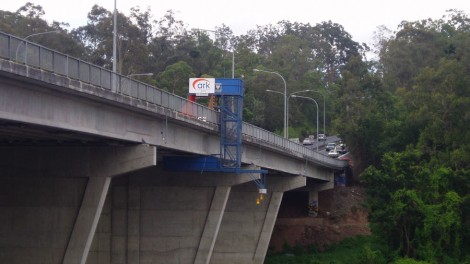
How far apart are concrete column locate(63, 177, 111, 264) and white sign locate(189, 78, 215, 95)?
1299 centimetres

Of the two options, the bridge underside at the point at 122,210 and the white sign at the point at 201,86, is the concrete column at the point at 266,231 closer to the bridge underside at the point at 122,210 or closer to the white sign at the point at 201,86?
the bridge underside at the point at 122,210

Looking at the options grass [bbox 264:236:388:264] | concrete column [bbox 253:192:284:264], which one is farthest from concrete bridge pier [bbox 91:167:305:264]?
grass [bbox 264:236:388:264]

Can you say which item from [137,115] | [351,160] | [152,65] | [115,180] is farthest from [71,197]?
[152,65]

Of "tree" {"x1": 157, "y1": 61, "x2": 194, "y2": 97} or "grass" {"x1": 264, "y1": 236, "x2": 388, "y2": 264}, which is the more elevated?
"tree" {"x1": 157, "y1": 61, "x2": 194, "y2": 97}

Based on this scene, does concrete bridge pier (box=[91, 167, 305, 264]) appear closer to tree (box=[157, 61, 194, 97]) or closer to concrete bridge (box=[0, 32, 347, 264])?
concrete bridge (box=[0, 32, 347, 264])

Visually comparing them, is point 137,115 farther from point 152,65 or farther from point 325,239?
point 152,65

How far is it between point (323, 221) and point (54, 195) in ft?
134

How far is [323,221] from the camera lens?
69.5 meters

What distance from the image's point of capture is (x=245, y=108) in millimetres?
94875

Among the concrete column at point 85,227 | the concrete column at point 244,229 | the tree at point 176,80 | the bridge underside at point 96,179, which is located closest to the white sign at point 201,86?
the bridge underside at point 96,179

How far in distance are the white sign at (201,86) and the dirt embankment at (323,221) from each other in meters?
25.0

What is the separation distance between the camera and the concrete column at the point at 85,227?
98.0 feet

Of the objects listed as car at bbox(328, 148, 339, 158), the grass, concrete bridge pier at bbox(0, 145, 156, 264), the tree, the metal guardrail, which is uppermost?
the tree

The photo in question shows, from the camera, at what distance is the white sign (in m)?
43.1
